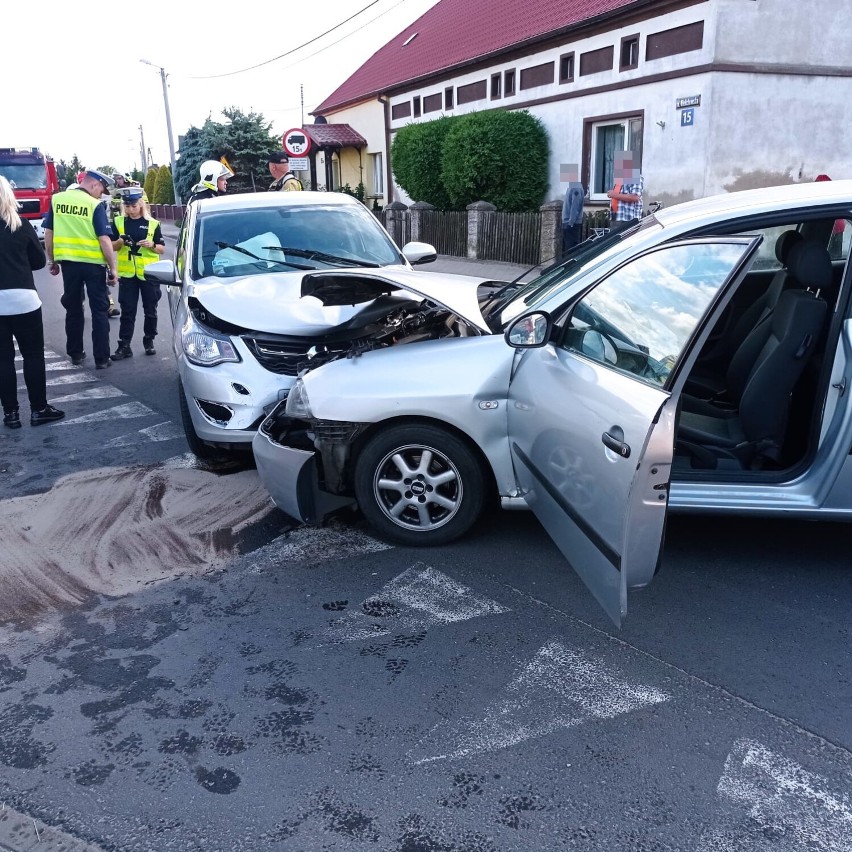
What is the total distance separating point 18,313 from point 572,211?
34.8ft

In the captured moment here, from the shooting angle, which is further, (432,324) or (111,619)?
(432,324)

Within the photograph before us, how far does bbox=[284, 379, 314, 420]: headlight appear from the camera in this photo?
4207mm

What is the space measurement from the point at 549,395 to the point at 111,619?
7.24 ft

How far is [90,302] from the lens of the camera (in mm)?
8859

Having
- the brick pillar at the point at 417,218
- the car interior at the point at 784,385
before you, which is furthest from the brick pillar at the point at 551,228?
the car interior at the point at 784,385

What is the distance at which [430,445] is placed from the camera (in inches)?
161

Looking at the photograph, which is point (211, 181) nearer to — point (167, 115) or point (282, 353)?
point (282, 353)

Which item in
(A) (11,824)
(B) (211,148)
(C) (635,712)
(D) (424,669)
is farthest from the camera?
(B) (211,148)

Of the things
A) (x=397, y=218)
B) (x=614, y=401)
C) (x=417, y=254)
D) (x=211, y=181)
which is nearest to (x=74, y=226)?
(x=211, y=181)

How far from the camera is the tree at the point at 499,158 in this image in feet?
66.4

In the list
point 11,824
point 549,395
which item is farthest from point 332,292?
point 11,824

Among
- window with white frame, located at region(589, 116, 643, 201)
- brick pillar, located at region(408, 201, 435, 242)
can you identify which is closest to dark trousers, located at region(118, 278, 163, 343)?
brick pillar, located at region(408, 201, 435, 242)

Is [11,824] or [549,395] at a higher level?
[549,395]

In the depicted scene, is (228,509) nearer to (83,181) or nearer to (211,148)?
(83,181)
